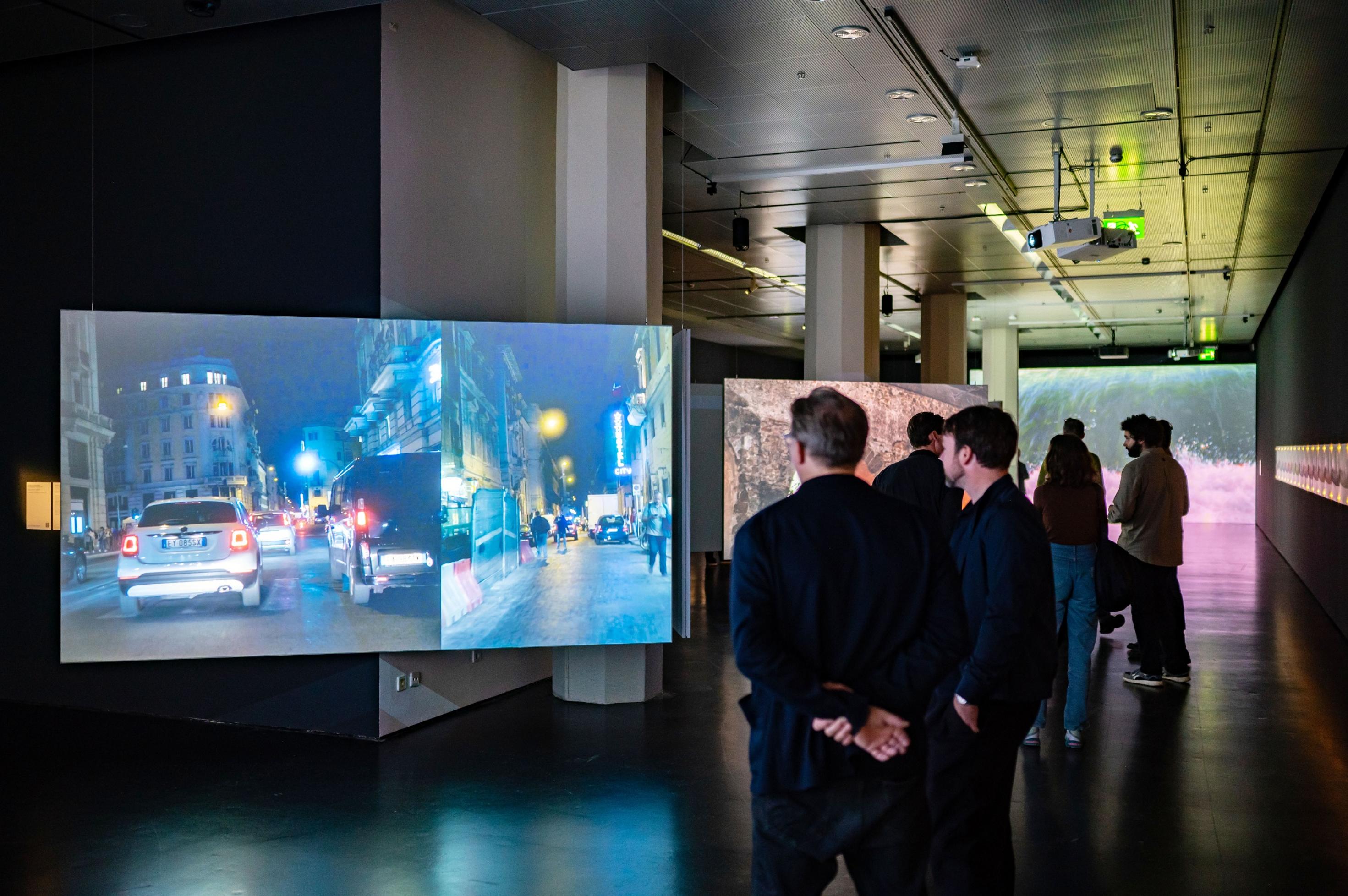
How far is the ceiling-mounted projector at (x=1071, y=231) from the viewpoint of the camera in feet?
29.6

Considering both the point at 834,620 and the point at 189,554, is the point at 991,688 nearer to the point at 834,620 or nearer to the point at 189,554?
the point at 834,620

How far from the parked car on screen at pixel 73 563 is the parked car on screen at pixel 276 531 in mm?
809

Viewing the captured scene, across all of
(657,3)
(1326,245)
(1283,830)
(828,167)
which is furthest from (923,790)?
Answer: (1326,245)

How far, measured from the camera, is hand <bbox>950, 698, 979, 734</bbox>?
305cm

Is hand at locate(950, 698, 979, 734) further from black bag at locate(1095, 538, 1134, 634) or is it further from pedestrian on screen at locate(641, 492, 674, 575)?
pedestrian on screen at locate(641, 492, 674, 575)

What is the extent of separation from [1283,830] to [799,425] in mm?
3441

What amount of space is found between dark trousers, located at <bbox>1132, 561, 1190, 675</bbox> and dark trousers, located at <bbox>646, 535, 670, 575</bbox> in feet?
10.6

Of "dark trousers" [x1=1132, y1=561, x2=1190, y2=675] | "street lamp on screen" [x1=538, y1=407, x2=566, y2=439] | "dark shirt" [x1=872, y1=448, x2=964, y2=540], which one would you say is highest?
"street lamp on screen" [x1=538, y1=407, x2=566, y2=439]

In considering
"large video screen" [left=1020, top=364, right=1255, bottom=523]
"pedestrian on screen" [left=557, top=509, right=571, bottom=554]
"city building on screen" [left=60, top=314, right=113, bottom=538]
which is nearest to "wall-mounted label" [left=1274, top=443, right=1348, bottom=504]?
"pedestrian on screen" [left=557, top=509, right=571, bottom=554]

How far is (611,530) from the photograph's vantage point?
20.9 ft

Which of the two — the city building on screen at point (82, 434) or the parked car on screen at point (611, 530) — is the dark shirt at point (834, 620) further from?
the city building on screen at point (82, 434)

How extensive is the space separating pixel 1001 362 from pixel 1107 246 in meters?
12.7

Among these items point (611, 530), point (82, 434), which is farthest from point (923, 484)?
point (82, 434)

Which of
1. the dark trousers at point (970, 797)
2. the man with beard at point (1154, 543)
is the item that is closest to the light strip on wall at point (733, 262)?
the man with beard at point (1154, 543)
